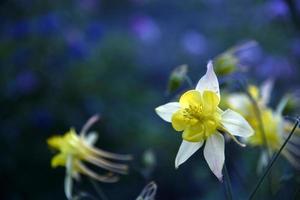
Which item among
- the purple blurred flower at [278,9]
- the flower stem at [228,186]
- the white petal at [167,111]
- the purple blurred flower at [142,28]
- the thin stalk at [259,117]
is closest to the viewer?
the flower stem at [228,186]

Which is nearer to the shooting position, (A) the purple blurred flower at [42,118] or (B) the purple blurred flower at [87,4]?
(A) the purple blurred flower at [42,118]

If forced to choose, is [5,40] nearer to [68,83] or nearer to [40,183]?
[68,83]

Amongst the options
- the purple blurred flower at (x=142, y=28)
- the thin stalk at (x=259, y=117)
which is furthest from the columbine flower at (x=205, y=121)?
the purple blurred flower at (x=142, y=28)

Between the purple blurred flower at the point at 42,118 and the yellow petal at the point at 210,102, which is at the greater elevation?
the purple blurred flower at the point at 42,118

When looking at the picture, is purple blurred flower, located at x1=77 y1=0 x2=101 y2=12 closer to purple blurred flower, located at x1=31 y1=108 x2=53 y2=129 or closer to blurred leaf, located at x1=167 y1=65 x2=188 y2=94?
purple blurred flower, located at x1=31 y1=108 x2=53 y2=129

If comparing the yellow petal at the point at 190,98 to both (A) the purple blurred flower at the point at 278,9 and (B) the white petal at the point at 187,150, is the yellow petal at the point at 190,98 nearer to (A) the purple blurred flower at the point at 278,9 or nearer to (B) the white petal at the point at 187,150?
(B) the white petal at the point at 187,150

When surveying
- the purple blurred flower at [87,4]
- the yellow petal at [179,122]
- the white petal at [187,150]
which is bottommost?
the white petal at [187,150]

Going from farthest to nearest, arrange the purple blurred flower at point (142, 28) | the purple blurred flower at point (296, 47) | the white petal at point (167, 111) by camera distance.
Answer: the purple blurred flower at point (142, 28) → the purple blurred flower at point (296, 47) → the white petal at point (167, 111)
